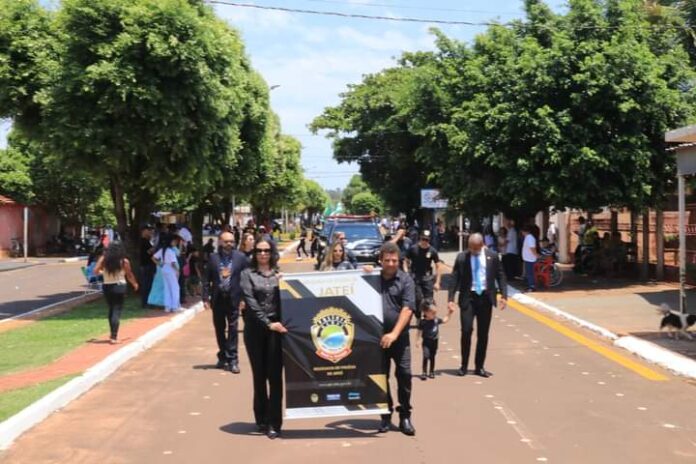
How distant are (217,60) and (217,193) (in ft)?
41.9

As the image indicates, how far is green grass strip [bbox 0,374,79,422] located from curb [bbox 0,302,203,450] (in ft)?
0.28

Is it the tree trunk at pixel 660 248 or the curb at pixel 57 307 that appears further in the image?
the tree trunk at pixel 660 248

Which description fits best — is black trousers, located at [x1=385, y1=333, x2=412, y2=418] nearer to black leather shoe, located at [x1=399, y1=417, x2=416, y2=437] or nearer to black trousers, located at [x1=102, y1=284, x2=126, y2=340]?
black leather shoe, located at [x1=399, y1=417, x2=416, y2=437]

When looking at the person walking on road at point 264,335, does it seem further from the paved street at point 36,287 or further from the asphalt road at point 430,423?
the paved street at point 36,287

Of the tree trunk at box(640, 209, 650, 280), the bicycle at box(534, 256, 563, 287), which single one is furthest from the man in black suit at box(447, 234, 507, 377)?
the tree trunk at box(640, 209, 650, 280)

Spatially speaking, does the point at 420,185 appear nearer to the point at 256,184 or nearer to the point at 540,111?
the point at 256,184

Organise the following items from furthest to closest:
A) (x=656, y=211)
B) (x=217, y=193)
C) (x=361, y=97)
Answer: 1. (x=361, y=97)
2. (x=217, y=193)
3. (x=656, y=211)

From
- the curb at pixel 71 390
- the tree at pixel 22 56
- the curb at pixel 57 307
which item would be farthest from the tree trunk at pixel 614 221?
the tree at pixel 22 56

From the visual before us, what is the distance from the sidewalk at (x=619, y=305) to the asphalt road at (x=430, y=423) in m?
1.48

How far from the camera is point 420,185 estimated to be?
4606 centimetres

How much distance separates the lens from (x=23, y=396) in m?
8.23

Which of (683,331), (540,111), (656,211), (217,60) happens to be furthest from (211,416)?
(656,211)

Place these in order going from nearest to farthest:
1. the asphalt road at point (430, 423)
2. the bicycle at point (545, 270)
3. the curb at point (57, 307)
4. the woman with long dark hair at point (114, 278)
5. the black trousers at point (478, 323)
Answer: the asphalt road at point (430, 423)
the black trousers at point (478, 323)
the woman with long dark hair at point (114, 278)
the curb at point (57, 307)
the bicycle at point (545, 270)

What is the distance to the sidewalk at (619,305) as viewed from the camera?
11.8 metres
